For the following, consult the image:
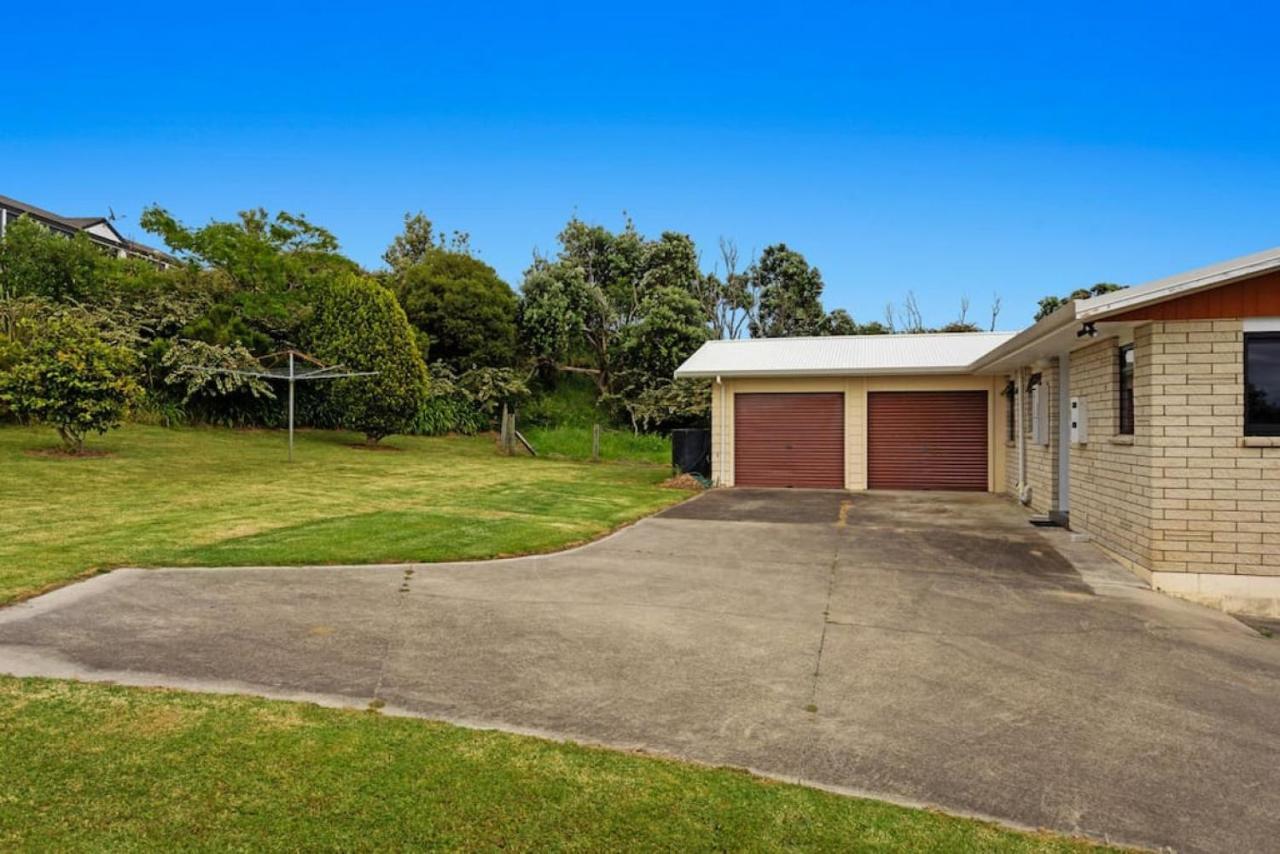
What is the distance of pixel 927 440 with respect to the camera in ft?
52.9

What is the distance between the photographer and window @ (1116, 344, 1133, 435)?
813 centimetres

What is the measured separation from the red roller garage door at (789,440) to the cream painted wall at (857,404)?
5.8 inches

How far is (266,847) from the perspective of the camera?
2.44m

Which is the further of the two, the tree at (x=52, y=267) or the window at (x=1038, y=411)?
the tree at (x=52, y=267)

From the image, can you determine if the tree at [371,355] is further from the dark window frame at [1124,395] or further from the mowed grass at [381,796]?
the mowed grass at [381,796]

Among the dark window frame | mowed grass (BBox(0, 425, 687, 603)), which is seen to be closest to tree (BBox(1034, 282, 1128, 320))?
mowed grass (BBox(0, 425, 687, 603))

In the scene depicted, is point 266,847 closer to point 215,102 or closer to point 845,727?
point 845,727

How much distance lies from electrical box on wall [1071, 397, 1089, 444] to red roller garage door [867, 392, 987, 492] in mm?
6143

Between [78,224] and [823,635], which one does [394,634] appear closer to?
[823,635]

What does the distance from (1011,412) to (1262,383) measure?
26.8 ft

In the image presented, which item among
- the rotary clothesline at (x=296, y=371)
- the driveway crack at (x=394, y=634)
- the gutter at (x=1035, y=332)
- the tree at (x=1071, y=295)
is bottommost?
the driveway crack at (x=394, y=634)

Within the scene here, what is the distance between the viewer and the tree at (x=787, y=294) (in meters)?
35.2

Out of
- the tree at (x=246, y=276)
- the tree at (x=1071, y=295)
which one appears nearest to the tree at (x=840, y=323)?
the tree at (x=1071, y=295)

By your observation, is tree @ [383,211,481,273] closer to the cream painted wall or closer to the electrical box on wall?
the cream painted wall
